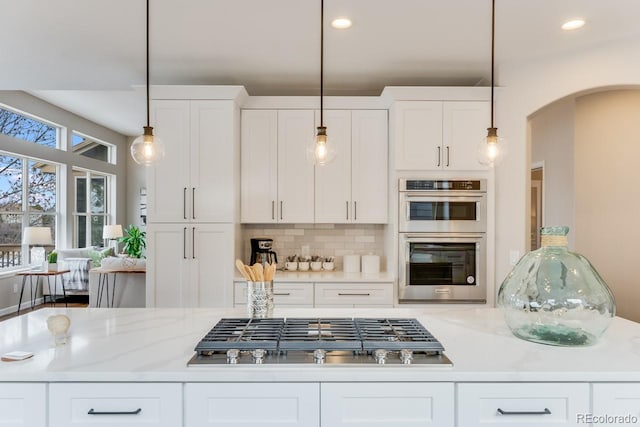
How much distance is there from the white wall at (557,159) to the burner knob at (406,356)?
3577 mm

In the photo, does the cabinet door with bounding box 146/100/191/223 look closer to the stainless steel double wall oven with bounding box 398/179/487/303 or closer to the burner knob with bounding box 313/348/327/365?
the stainless steel double wall oven with bounding box 398/179/487/303

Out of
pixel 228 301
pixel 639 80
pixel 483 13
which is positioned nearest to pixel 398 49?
pixel 483 13

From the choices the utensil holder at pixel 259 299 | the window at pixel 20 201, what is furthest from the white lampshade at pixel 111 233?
the utensil holder at pixel 259 299

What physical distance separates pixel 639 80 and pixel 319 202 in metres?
2.61

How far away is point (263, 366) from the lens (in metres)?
1.43

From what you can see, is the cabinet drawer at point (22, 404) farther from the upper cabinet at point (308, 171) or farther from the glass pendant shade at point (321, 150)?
the upper cabinet at point (308, 171)

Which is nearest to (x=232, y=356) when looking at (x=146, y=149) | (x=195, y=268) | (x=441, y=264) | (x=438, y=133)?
(x=146, y=149)

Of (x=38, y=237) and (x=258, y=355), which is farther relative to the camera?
(x=38, y=237)

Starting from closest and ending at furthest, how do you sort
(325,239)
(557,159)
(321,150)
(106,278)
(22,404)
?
(22,404) → (321,150) → (325,239) → (557,159) → (106,278)

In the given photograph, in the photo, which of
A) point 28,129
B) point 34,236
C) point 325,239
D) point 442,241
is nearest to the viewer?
point 442,241

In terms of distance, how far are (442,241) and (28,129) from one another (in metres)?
6.54

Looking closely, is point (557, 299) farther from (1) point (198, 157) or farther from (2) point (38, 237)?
(2) point (38, 237)

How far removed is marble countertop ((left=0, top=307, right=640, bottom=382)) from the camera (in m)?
1.39

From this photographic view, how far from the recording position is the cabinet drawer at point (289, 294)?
11.7ft
